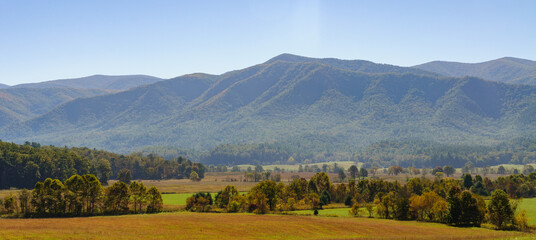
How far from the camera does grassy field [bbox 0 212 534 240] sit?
66.6 meters

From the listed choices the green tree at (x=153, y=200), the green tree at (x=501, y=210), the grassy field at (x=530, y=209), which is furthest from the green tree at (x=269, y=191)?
the grassy field at (x=530, y=209)

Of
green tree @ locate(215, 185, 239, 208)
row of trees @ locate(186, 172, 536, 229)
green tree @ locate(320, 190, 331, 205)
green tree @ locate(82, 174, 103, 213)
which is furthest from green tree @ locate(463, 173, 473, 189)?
green tree @ locate(82, 174, 103, 213)

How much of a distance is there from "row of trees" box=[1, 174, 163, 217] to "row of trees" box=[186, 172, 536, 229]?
1150 cm

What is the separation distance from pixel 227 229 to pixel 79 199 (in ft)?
119

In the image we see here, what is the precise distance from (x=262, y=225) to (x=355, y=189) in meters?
57.6

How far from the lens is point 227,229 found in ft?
244

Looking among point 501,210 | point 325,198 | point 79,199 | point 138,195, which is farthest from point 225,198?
point 501,210

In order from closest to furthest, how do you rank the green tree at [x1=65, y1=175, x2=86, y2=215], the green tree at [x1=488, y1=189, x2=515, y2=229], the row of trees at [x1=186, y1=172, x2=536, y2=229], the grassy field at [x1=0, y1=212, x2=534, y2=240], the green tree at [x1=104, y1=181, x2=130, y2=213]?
the grassy field at [x1=0, y1=212, x2=534, y2=240] < the green tree at [x1=488, y1=189, x2=515, y2=229] < the row of trees at [x1=186, y1=172, x2=536, y2=229] < the green tree at [x1=65, y1=175, x2=86, y2=215] < the green tree at [x1=104, y1=181, x2=130, y2=213]

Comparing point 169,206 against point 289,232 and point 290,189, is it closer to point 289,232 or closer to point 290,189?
point 290,189

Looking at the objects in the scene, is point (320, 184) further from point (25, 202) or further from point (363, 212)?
point (25, 202)

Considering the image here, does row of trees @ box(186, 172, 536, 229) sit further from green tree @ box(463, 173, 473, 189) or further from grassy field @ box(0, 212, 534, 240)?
grassy field @ box(0, 212, 534, 240)

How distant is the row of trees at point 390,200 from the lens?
281ft

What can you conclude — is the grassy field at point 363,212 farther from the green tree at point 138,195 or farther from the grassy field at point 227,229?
the green tree at point 138,195

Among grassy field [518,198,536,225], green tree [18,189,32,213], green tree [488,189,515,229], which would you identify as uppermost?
green tree [18,189,32,213]
